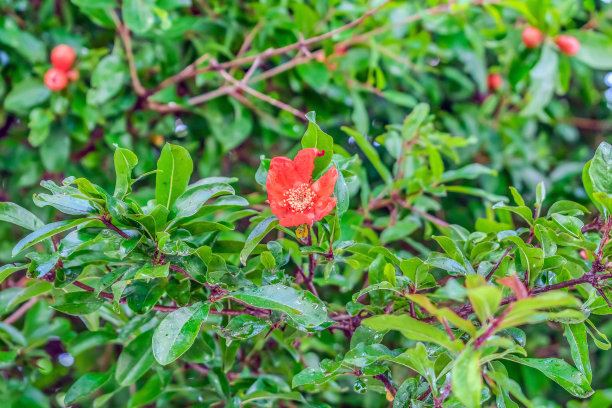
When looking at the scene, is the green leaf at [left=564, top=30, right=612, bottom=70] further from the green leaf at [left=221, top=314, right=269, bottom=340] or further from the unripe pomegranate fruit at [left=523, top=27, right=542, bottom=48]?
the green leaf at [left=221, top=314, right=269, bottom=340]

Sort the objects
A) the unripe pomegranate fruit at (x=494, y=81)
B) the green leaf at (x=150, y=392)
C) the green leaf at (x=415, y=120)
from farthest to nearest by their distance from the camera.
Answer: the unripe pomegranate fruit at (x=494, y=81) → the green leaf at (x=415, y=120) → the green leaf at (x=150, y=392)

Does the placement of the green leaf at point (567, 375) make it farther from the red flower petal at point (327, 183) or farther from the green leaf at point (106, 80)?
the green leaf at point (106, 80)

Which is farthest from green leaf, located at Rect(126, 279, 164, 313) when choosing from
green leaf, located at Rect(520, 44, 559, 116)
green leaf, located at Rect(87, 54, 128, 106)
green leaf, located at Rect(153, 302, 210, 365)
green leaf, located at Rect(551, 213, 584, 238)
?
green leaf, located at Rect(520, 44, 559, 116)

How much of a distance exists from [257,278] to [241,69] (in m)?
0.85

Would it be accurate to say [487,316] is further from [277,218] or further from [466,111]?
[466,111]

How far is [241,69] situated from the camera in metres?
1.59

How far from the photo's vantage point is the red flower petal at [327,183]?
0.77m

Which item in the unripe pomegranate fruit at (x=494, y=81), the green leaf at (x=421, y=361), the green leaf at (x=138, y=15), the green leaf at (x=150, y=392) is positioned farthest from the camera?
the unripe pomegranate fruit at (x=494, y=81)

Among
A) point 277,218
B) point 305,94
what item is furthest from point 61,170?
point 277,218

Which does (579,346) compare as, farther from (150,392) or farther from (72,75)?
(72,75)

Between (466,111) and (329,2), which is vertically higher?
(329,2)

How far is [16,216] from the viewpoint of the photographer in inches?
31.6

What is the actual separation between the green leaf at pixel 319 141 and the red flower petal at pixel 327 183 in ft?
0.05

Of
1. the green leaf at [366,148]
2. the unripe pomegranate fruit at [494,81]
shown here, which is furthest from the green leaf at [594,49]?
→ the green leaf at [366,148]
